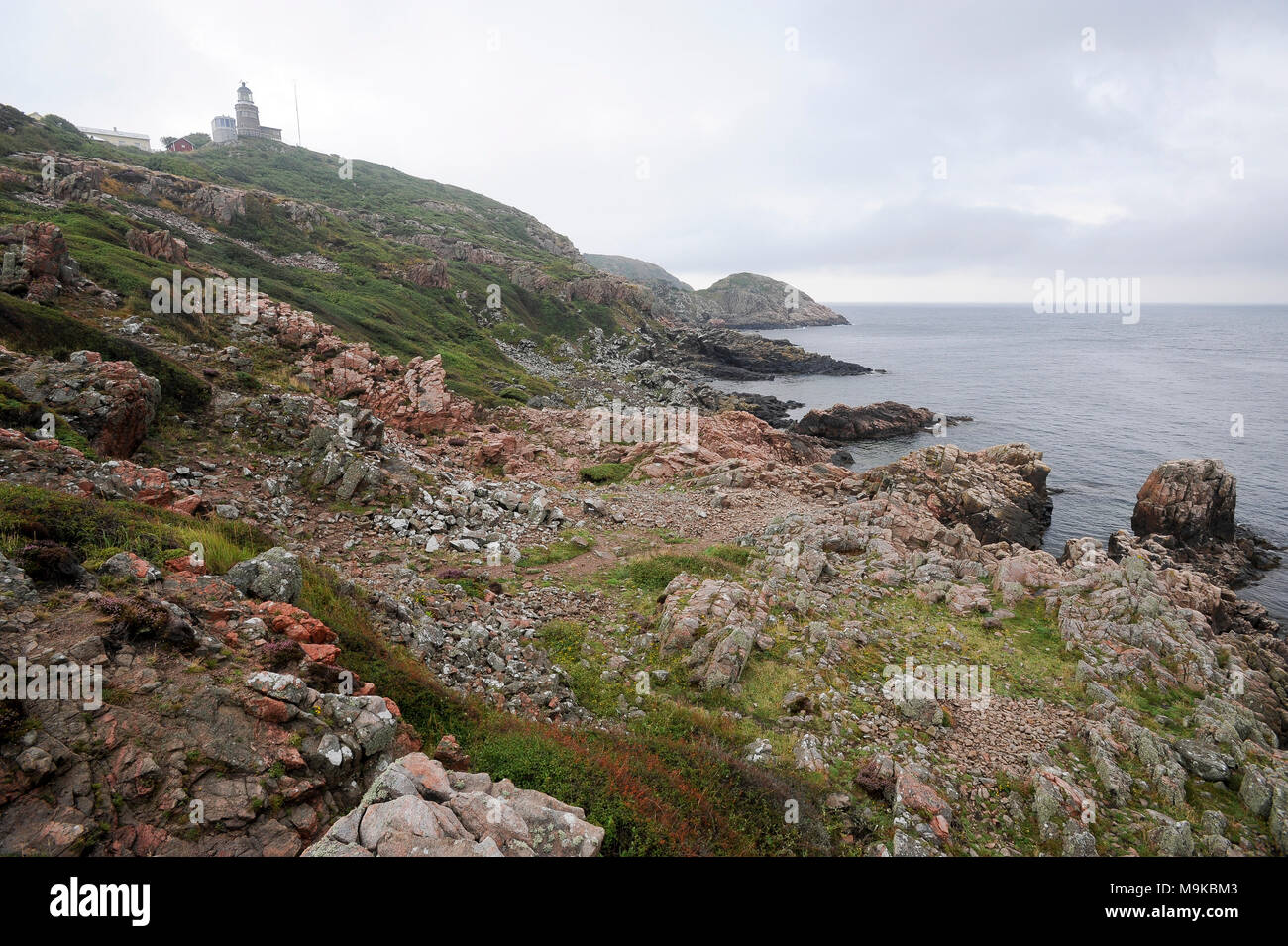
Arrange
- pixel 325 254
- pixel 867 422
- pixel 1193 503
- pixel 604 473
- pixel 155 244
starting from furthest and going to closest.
→ 1. pixel 325 254
2. pixel 867 422
3. pixel 155 244
4. pixel 1193 503
5. pixel 604 473

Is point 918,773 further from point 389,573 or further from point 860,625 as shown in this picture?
point 389,573

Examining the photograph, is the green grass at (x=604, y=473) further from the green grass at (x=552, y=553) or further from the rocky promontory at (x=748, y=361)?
the rocky promontory at (x=748, y=361)

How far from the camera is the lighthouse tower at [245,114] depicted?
150 m

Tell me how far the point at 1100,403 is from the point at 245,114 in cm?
20657

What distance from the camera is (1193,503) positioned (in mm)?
34812

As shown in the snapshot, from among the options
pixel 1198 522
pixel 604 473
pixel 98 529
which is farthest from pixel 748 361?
pixel 98 529

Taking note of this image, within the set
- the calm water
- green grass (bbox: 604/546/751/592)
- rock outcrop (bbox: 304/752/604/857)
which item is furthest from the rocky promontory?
rock outcrop (bbox: 304/752/604/857)

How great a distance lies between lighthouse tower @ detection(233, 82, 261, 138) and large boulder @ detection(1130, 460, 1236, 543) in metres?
204

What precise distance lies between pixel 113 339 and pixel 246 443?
5949 mm

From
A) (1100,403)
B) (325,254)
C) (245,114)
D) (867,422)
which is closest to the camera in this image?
(867,422)

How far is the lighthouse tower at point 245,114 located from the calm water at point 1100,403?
159m

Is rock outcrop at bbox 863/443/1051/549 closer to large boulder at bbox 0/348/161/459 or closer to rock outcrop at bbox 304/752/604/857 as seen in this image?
rock outcrop at bbox 304/752/604/857

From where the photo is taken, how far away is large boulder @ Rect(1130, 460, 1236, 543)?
34625 mm

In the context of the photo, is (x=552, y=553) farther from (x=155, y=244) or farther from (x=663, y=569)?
(x=155, y=244)
